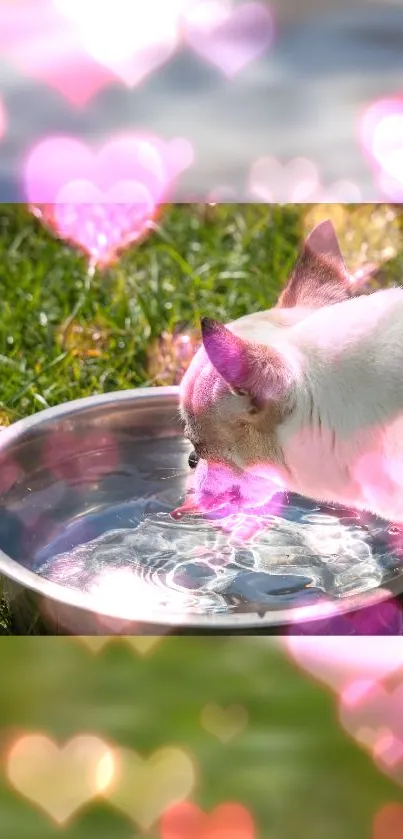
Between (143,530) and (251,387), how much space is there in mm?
714

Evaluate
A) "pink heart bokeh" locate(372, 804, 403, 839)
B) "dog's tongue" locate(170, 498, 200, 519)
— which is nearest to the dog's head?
"dog's tongue" locate(170, 498, 200, 519)

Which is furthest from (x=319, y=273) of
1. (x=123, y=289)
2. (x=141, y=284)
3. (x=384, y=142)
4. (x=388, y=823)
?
(x=141, y=284)

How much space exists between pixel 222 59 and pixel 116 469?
956mm

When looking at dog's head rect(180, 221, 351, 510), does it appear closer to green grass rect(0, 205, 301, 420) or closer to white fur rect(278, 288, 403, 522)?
white fur rect(278, 288, 403, 522)

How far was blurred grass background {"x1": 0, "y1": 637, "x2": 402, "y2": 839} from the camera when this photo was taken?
54.9 inches

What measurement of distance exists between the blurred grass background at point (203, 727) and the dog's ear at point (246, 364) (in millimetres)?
394

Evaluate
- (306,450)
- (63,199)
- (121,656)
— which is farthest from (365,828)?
(63,199)

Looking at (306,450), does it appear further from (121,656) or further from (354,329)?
(121,656)

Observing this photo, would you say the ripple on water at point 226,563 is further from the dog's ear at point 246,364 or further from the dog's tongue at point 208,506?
the dog's ear at point 246,364

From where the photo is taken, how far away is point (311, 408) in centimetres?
176

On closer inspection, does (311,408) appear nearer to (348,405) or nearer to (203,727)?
(348,405)

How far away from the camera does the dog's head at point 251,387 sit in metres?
1.64

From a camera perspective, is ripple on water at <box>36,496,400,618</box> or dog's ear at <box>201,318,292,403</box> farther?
ripple on water at <box>36,496,400,618</box>

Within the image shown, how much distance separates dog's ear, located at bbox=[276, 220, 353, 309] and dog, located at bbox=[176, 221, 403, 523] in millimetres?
71
